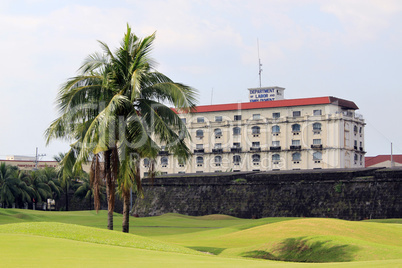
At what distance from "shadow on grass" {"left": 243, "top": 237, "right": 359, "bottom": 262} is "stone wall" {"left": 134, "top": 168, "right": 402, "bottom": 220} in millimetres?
22683

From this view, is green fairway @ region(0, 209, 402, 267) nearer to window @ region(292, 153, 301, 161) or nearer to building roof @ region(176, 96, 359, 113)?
window @ region(292, 153, 301, 161)

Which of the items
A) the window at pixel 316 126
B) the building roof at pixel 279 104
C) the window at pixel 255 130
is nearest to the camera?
the window at pixel 316 126

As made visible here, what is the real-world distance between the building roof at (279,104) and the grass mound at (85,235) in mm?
66761

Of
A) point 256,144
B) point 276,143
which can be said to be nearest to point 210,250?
point 276,143

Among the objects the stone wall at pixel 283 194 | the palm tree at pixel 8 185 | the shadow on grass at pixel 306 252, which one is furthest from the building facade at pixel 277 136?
the shadow on grass at pixel 306 252

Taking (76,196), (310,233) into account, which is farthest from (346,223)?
(76,196)

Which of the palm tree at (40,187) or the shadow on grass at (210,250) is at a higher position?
the palm tree at (40,187)

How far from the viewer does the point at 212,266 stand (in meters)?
12.1

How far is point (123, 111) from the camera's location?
2150cm

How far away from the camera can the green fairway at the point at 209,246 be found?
12.9 meters

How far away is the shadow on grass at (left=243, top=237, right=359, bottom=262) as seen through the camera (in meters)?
19.6

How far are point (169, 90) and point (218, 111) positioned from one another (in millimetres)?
72431

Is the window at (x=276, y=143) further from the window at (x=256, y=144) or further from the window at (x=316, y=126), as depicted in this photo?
the window at (x=316, y=126)

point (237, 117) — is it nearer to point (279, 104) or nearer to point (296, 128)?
point (279, 104)
